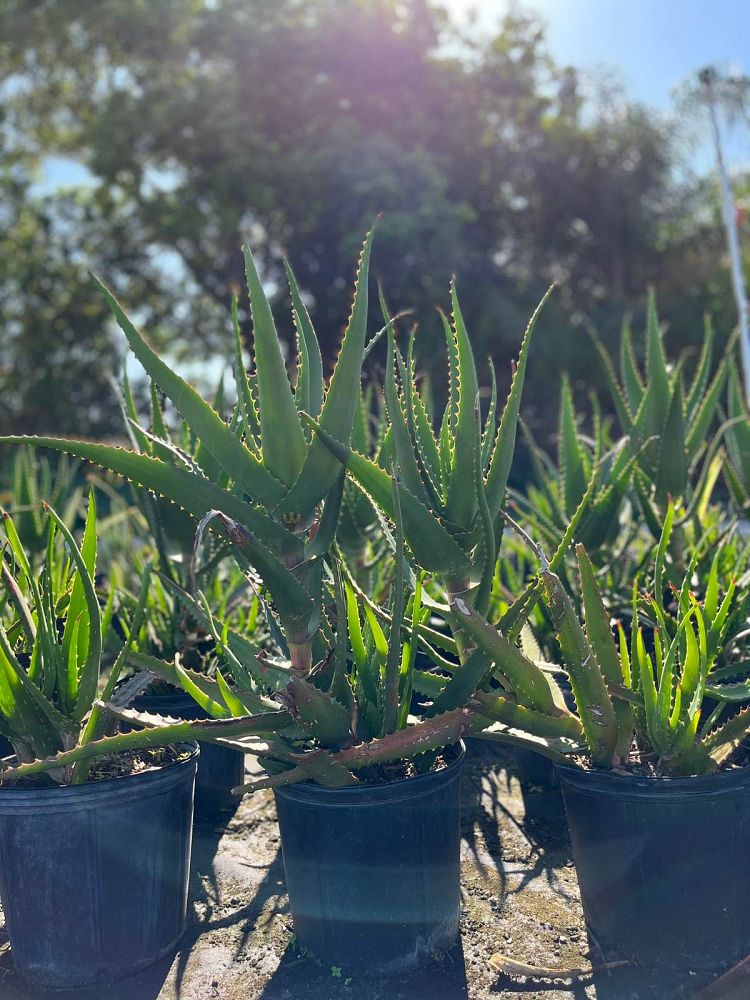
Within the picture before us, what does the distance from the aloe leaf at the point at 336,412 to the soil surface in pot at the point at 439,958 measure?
3.31 feet

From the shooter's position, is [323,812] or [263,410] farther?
[323,812]

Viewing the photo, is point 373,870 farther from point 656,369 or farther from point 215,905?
point 656,369

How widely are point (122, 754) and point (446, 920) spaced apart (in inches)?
32.7

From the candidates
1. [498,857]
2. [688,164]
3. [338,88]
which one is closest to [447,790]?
[498,857]

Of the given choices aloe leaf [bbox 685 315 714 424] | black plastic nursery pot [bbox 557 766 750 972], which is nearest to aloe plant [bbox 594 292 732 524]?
aloe leaf [bbox 685 315 714 424]

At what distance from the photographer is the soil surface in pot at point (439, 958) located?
174 cm

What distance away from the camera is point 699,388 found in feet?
9.21

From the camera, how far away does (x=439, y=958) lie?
6.00 ft

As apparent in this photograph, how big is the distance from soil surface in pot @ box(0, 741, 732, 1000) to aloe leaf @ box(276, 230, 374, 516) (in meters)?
1.01

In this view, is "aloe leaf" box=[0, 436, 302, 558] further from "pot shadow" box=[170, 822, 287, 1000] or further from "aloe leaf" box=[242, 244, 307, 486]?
"pot shadow" box=[170, 822, 287, 1000]

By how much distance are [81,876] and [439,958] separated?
777 millimetres

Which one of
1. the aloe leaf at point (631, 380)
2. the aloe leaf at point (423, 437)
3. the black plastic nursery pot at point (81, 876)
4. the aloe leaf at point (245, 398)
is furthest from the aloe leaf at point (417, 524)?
the aloe leaf at point (631, 380)

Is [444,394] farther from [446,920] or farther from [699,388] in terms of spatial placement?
[446,920]

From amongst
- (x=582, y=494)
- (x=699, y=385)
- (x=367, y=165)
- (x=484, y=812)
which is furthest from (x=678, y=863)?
(x=367, y=165)
